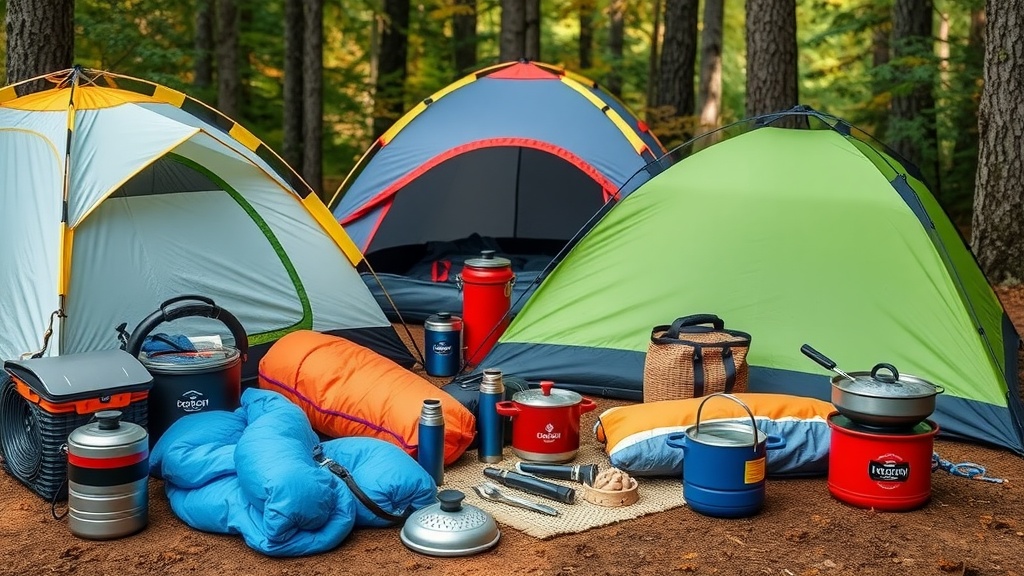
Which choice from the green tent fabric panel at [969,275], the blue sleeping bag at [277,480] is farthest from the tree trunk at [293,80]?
the blue sleeping bag at [277,480]

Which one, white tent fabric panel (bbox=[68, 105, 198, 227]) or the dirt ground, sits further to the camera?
white tent fabric panel (bbox=[68, 105, 198, 227])

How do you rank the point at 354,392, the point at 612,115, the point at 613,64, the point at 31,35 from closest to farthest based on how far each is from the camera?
1. the point at 354,392
2. the point at 31,35
3. the point at 612,115
4. the point at 613,64

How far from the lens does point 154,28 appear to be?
11031 mm

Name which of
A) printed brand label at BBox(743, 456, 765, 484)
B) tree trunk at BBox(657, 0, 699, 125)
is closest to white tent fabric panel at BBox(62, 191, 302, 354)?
printed brand label at BBox(743, 456, 765, 484)

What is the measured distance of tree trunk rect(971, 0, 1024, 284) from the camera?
7.23 metres

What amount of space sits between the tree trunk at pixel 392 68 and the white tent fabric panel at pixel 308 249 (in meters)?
7.68

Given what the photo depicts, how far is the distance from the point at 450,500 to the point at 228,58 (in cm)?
925

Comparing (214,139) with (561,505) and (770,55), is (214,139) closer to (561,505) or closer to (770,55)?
(561,505)

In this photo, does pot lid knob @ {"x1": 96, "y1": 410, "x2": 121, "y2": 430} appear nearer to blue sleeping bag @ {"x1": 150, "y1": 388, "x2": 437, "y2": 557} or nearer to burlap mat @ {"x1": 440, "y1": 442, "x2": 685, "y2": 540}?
blue sleeping bag @ {"x1": 150, "y1": 388, "x2": 437, "y2": 557}

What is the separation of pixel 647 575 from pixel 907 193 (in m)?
2.69

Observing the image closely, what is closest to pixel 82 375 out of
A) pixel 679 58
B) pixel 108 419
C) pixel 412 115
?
pixel 108 419

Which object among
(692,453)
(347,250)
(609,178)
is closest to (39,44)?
(347,250)

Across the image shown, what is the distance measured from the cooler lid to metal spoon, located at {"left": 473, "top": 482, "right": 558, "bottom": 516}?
1.30 m

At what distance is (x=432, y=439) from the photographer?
416 centimetres
